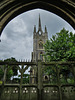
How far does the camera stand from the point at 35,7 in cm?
518

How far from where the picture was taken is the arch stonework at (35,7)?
4184mm

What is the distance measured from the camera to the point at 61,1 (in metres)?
4.55

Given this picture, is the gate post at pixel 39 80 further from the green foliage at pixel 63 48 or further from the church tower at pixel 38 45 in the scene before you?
the church tower at pixel 38 45

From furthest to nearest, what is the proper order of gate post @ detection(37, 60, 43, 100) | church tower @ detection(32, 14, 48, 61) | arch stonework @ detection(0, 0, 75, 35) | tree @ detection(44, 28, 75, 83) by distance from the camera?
church tower @ detection(32, 14, 48, 61) < tree @ detection(44, 28, 75, 83) < arch stonework @ detection(0, 0, 75, 35) < gate post @ detection(37, 60, 43, 100)

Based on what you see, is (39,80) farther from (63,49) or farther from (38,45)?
(38,45)

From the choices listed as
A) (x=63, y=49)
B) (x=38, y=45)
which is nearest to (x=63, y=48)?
(x=63, y=49)

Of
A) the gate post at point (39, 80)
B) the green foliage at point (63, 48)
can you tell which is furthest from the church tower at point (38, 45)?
the gate post at point (39, 80)

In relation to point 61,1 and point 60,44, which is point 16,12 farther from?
point 60,44

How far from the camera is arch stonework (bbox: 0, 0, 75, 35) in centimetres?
418

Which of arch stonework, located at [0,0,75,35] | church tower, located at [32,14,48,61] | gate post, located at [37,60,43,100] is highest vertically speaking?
church tower, located at [32,14,48,61]

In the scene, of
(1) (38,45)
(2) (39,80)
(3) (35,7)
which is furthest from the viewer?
(1) (38,45)

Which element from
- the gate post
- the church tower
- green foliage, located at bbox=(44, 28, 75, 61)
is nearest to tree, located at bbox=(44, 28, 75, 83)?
green foliage, located at bbox=(44, 28, 75, 61)

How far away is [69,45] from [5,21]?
34.0ft

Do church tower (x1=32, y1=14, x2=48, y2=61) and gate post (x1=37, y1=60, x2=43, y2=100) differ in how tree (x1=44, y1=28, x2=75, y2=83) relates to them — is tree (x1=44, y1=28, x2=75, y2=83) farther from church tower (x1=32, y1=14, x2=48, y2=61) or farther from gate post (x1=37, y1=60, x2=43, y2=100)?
church tower (x1=32, y1=14, x2=48, y2=61)
